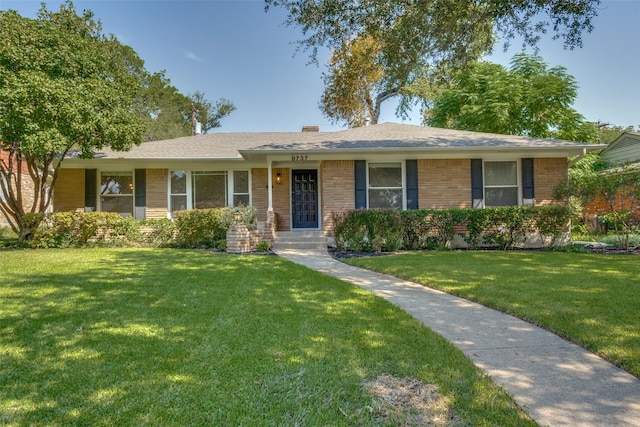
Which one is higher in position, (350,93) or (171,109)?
(171,109)

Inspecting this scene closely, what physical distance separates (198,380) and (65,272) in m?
5.14

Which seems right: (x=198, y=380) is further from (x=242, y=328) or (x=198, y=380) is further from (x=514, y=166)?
(x=514, y=166)

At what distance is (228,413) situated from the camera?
6.77ft

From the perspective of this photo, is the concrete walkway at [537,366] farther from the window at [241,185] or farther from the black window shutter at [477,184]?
the window at [241,185]

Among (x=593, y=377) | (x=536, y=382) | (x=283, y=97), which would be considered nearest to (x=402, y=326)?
(x=536, y=382)

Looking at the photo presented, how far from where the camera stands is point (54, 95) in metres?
8.43

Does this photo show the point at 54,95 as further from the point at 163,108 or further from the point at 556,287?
the point at 163,108

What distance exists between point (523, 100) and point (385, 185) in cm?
1189

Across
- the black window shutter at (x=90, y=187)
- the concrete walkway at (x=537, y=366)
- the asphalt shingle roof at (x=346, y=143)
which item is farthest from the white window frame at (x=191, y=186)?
the concrete walkway at (x=537, y=366)

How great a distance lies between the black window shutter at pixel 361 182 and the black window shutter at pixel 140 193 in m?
7.53

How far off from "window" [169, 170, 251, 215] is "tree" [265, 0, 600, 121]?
5603mm

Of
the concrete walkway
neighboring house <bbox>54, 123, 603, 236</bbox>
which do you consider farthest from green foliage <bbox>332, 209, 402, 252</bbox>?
the concrete walkway

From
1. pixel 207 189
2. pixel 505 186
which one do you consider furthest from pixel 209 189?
pixel 505 186

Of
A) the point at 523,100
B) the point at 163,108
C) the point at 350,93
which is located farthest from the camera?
the point at 163,108
